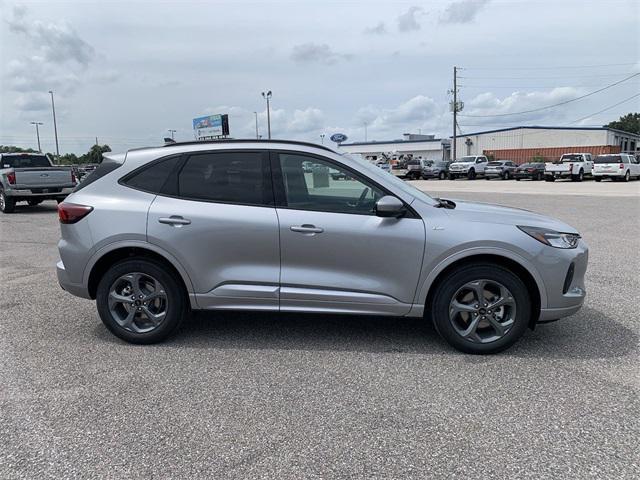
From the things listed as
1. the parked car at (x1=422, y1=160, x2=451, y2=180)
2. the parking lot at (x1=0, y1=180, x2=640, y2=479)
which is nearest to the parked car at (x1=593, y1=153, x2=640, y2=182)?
the parked car at (x1=422, y1=160, x2=451, y2=180)

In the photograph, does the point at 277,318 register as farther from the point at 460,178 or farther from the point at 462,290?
the point at 460,178

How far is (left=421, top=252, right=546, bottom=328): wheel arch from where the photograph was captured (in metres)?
4.02

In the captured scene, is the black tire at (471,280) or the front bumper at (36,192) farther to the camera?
the front bumper at (36,192)

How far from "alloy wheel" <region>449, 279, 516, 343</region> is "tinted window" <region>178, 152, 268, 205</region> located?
180cm

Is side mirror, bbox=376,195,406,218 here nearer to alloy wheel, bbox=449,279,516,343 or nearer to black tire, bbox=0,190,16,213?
alloy wheel, bbox=449,279,516,343

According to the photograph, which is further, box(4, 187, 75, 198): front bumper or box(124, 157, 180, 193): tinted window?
box(4, 187, 75, 198): front bumper

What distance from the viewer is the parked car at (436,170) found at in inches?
1774

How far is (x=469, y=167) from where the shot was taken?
4288 centimetres

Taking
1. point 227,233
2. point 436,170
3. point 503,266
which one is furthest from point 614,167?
point 227,233

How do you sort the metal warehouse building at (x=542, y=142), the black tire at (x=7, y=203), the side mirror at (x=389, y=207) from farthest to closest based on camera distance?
the metal warehouse building at (x=542, y=142), the black tire at (x=7, y=203), the side mirror at (x=389, y=207)

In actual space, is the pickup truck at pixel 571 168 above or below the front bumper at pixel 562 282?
above

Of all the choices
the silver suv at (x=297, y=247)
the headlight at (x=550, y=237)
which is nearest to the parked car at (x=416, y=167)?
the silver suv at (x=297, y=247)

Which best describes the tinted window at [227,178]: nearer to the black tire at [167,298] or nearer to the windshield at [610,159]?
the black tire at [167,298]

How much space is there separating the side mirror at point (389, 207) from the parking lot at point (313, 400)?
3.84 ft
